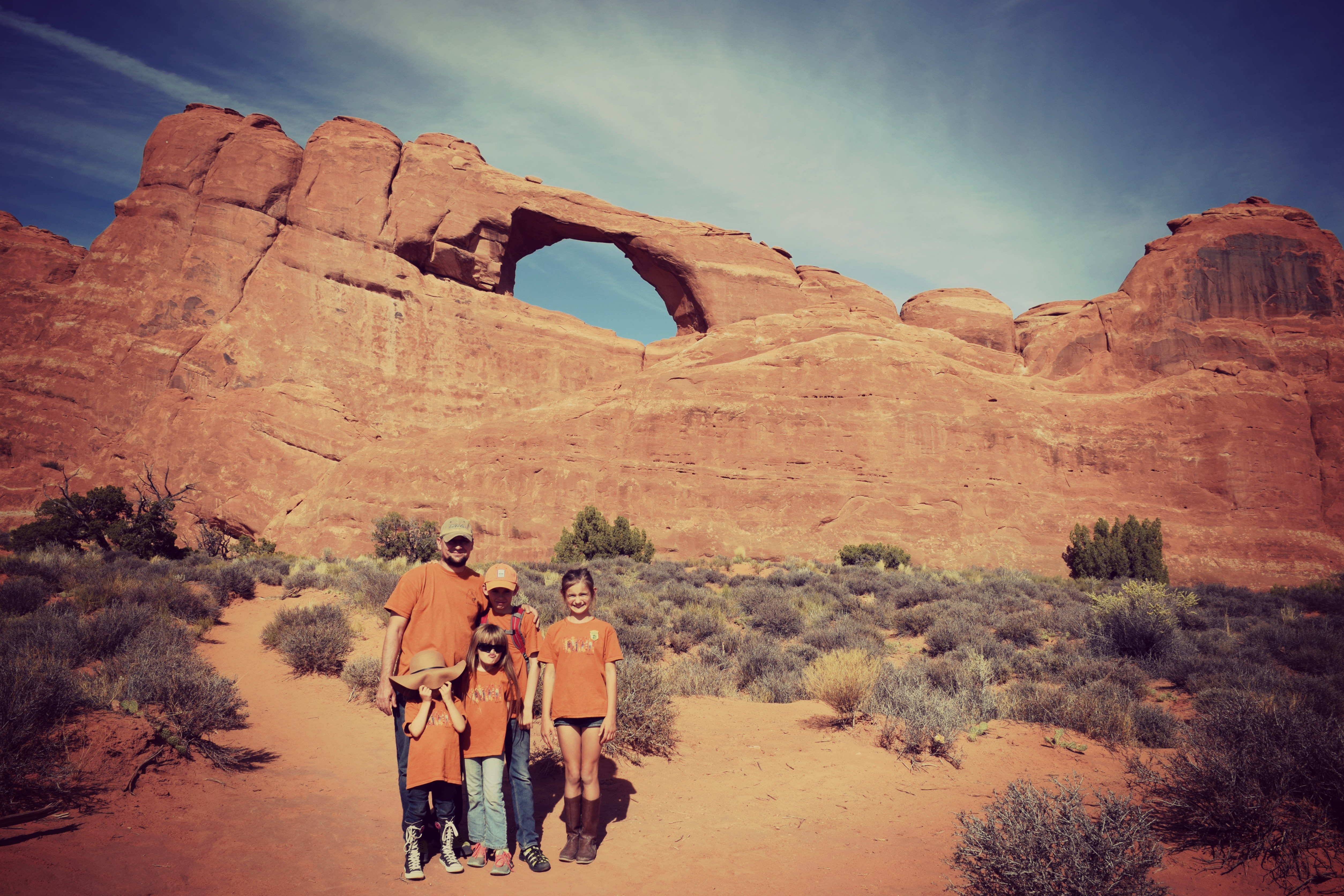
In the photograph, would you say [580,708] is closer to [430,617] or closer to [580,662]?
[580,662]

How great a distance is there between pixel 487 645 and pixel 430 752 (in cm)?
70

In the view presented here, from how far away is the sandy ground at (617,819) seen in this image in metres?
3.95

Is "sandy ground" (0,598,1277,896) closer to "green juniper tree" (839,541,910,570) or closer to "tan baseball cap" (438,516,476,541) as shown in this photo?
"tan baseball cap" (438,516,476,541)

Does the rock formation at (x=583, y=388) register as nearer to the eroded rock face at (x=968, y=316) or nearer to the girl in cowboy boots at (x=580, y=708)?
the eroded rock face at (x=968, y=316)

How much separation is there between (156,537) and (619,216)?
24.2 meters

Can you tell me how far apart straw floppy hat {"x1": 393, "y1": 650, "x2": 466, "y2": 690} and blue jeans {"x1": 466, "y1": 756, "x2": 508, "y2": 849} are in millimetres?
565

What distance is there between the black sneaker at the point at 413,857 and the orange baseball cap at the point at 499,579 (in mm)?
1534

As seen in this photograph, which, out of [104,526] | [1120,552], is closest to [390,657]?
[104,526]

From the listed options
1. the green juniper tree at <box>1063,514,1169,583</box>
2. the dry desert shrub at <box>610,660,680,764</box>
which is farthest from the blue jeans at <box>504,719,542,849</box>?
the green juniper tree at <box>1063,514,1169,583</box>

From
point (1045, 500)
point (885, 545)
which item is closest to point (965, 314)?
point (1045, 500)

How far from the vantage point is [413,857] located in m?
4.04

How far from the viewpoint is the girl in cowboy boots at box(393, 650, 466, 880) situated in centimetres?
400

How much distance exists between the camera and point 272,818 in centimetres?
484

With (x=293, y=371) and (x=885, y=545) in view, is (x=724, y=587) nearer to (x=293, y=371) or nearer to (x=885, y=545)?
(x=885, y=545)
